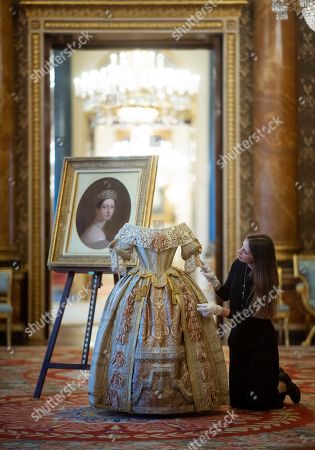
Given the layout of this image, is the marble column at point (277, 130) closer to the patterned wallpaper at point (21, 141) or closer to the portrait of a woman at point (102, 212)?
the patterned wallpaper at point (21, 141)

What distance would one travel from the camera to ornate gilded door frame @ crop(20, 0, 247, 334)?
10008 millimetres

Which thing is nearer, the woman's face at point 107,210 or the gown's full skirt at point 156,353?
the gown's full skirt at point 156,353

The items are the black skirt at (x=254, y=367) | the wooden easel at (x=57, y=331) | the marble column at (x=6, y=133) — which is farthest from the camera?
the marble column at (x=6, y=133)

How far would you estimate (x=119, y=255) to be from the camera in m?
5.55

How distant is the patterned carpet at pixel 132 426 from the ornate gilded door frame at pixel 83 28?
366 centimetres

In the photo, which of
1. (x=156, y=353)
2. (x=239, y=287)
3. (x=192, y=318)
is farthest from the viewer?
(x=239, y=287)

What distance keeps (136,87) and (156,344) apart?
33.3ft

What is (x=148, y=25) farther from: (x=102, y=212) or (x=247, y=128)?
(x=102, y=212)

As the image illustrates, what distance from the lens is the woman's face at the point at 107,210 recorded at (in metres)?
6.21

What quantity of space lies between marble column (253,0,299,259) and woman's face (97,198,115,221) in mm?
3958

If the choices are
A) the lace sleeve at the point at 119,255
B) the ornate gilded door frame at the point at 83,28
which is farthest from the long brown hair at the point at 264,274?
the ornate gilded door frame at the point at 83,28

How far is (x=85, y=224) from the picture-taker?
6254 mm

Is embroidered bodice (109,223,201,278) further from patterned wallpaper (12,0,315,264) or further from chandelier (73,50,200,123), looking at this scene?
chandelier (73,50,200,123)

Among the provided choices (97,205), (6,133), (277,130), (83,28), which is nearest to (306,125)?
(277,130)
